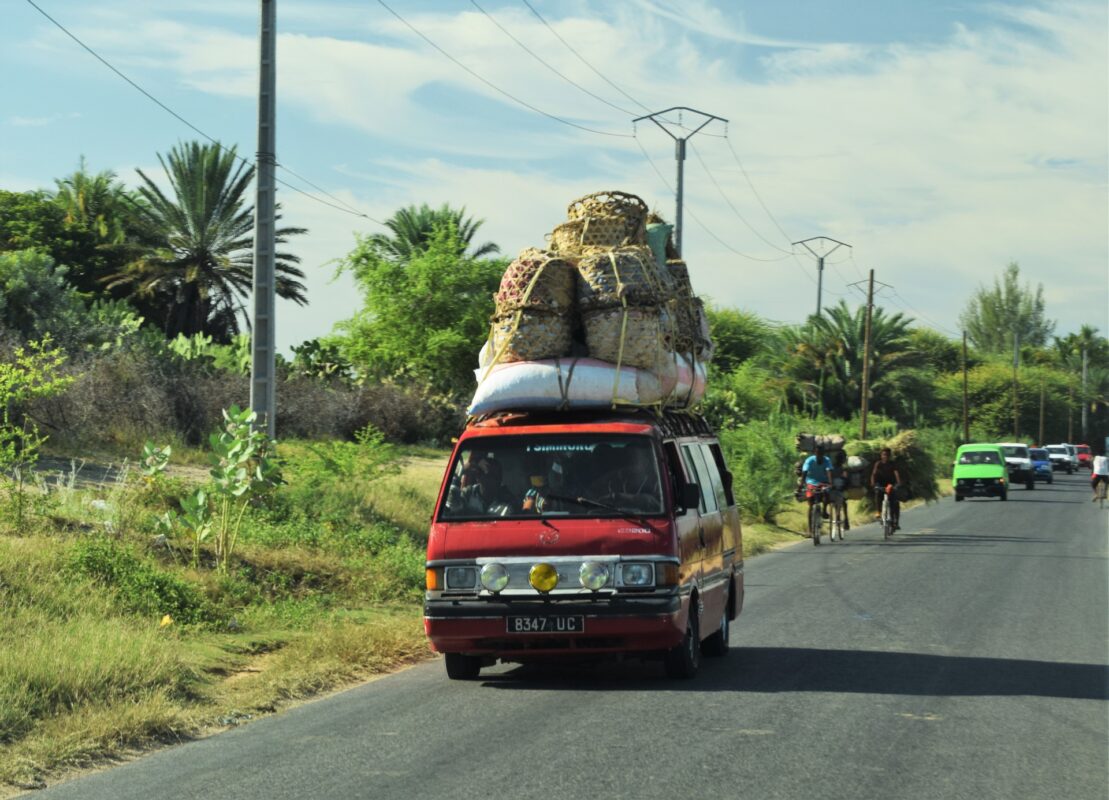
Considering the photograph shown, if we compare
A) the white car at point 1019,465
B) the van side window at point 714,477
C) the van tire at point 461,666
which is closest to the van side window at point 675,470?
the van side window at point 714,477

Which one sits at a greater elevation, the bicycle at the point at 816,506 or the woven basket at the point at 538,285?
the woven basket at the point at 538,285

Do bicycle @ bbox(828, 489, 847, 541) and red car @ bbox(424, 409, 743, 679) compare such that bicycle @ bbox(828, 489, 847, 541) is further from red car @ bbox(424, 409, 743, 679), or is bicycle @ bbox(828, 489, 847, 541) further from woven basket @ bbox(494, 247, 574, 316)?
red car @ bbox(424, 409, 743, 679)

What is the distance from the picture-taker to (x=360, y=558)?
17.3 m

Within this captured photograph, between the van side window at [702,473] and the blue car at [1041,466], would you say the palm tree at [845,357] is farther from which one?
the van side window at [702,473]

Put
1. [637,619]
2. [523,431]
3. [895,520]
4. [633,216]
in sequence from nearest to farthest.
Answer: [637,619] → [523,431] → [633,216] → [895,520]

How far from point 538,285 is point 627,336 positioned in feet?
2.85

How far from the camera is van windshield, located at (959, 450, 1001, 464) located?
169 ft

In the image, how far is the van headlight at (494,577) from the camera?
1039cm

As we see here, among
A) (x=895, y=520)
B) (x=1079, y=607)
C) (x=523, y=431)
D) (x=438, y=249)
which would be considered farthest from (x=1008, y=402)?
(x=523, y=431)

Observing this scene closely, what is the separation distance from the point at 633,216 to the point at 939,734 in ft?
20.9

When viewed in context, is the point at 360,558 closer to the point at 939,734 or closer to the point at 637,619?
the point at 637,619

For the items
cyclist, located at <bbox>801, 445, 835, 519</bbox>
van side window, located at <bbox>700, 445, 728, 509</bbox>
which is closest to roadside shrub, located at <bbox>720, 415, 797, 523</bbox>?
cyclist, located at <bbox>801, 445, 835, 519</bbox>

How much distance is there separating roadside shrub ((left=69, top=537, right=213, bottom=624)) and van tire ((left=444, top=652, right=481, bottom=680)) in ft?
10.5

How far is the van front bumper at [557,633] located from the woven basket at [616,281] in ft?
8.91
